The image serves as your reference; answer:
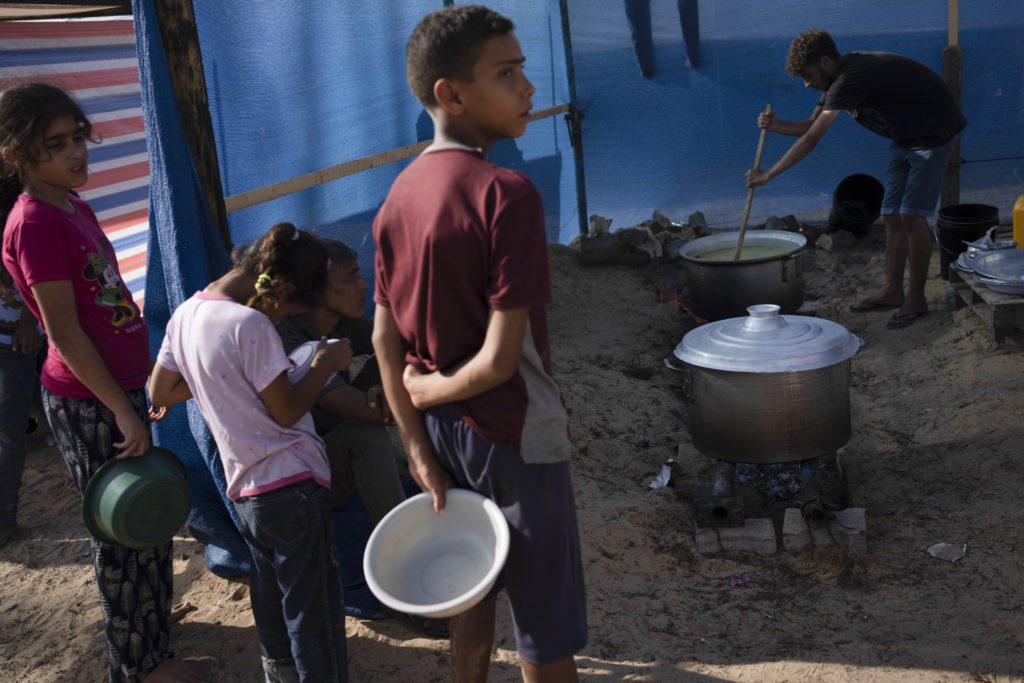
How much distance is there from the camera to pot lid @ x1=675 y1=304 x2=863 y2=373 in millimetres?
4004

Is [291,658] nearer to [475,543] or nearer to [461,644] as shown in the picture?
[461,644]

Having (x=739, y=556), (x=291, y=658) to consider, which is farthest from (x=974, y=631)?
(x=291, y=658)

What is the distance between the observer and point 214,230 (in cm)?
374

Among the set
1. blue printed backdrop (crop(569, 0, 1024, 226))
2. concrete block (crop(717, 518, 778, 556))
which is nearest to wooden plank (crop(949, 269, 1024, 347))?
concrete block (crop(717, 518, 778, 556))

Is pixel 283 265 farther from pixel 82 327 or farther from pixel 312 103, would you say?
pixel 312 103

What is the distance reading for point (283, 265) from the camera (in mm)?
2703

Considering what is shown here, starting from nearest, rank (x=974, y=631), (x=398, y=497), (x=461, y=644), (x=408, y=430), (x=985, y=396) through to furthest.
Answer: (x=408, y=430), (x=461, y=644), (x=974, y=631), (x=398, y=497), (x=985, y=396)

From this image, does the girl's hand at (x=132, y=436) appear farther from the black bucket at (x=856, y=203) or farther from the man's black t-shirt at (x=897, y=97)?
the black bucket at (x=856, y=203)

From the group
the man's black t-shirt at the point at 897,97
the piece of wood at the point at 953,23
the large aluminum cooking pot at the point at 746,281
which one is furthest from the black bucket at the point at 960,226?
the piece of wood at the point at 953,23

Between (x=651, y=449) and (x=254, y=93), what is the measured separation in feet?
8.77

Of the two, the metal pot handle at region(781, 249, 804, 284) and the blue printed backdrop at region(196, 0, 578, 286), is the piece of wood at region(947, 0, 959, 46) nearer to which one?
the metal pot handle at region(781, 249, 804, 284)

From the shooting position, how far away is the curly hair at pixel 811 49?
6.19 meters

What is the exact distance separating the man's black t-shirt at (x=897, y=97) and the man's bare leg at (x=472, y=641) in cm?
477

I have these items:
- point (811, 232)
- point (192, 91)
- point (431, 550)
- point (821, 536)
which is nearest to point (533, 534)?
point (431, 550)
